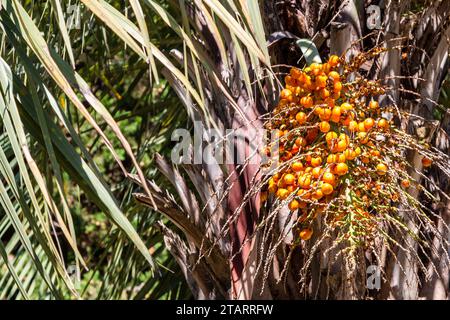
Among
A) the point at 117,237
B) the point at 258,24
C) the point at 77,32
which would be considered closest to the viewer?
the point at 258,24

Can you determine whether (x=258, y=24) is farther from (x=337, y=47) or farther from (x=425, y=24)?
(x=425, y=24)


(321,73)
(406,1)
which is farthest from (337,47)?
(321,73)

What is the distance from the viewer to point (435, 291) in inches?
86.1

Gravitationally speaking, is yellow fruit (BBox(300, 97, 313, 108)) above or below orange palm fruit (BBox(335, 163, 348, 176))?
above

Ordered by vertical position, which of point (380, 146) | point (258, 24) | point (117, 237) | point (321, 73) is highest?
point (258, 24)

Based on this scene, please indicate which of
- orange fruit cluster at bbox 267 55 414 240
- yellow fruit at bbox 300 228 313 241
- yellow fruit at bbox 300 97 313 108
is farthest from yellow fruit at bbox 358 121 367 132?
yellow fruit at bbox 300 228 313 241

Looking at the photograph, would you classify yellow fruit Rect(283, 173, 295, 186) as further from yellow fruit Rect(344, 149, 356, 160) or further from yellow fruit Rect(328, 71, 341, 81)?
yellow fruit Rect(328, 71, 341, 81)

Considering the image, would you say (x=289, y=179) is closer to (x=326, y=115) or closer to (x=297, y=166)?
(x=297, y=166)

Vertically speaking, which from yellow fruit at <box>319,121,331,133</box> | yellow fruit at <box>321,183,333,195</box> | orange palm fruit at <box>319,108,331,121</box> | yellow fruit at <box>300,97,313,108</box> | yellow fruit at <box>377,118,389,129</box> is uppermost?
yellow fruit at <box>300,97,313,108</box>

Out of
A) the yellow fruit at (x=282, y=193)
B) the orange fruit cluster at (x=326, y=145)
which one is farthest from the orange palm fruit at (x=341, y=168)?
the yellow fruit at (x=282, y=193)

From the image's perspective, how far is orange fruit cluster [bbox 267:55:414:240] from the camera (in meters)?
1.55

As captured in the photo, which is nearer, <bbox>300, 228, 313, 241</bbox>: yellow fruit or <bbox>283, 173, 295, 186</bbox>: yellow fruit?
<bbox>283, 173, 295, 186</bbox>: yellow fruit
